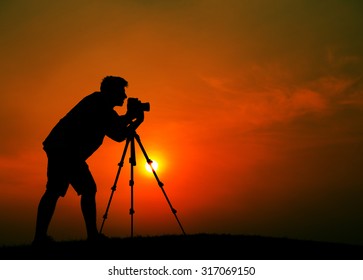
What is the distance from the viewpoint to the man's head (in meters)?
8.54

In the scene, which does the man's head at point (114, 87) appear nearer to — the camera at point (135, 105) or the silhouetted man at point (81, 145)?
the silhouetted man at point (81, 145)

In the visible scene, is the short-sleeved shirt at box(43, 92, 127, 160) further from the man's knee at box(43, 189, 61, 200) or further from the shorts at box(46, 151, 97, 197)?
the man's knee at box(43, 189, 61, 200)

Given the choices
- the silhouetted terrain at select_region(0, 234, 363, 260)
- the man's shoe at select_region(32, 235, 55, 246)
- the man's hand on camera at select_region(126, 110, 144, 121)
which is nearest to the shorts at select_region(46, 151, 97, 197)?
the man's shoe at select_region(32, 235, 55, 246)

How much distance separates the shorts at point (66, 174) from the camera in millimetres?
8188

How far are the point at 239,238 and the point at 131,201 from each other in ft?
8.75

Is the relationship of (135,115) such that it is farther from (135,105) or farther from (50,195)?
(50,195)

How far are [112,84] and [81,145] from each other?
4.31 feet

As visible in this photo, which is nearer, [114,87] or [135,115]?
[114,87]

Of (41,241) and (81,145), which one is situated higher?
(81,145)

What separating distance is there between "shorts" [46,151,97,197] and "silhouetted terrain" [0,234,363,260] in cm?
110

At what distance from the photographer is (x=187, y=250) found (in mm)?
8062

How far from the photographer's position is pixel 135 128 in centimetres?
867

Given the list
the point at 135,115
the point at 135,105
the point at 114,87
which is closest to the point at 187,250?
the point at 135,115
